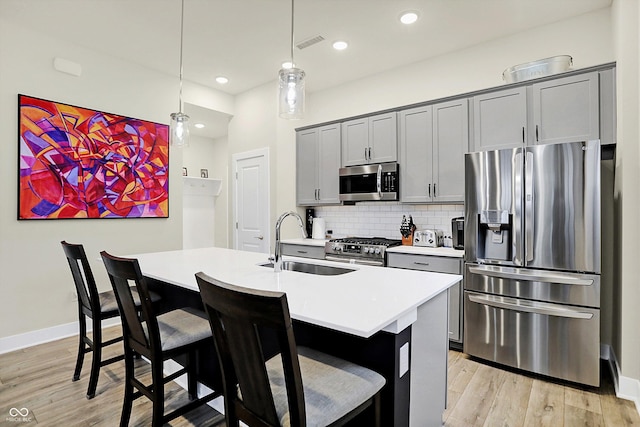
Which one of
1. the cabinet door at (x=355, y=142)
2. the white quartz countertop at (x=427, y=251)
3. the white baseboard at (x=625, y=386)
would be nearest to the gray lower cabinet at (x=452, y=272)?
the white quartz countertop at (x=427, y=251)

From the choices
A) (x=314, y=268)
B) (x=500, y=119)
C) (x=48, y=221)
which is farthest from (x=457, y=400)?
(x=48, y=221)

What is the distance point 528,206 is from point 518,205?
0.07 m

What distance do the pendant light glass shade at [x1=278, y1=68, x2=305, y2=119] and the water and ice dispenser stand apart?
5.81 feet

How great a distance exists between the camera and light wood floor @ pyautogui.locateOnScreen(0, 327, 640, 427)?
2.07 meters

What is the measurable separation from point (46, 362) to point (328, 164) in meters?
3.42

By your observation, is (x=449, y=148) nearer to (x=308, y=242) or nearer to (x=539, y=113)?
(x=539, y=113)

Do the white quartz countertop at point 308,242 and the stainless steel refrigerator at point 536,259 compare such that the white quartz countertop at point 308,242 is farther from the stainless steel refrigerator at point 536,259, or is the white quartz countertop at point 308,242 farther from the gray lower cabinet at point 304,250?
the stainless steel refrigerator at point 536,259

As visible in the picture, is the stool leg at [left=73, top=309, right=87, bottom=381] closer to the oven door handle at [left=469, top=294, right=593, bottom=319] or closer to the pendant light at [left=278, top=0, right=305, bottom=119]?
the pendant light at [left=278, top=0, right=305, bottom=119]

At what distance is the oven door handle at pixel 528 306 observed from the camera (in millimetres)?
2477

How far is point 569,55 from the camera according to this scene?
3092 millimetres

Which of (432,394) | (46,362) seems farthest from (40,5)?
(432,394)

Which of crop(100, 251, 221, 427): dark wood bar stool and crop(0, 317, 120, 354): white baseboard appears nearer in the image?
crop(100, 251, 221, 427): dark wood bar stool

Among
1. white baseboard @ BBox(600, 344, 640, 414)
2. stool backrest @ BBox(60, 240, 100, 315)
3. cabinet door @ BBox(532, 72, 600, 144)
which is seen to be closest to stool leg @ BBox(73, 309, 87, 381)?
stool backrest @ BBox(60, 240, 100, 315)

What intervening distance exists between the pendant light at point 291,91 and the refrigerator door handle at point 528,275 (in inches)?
77.7
